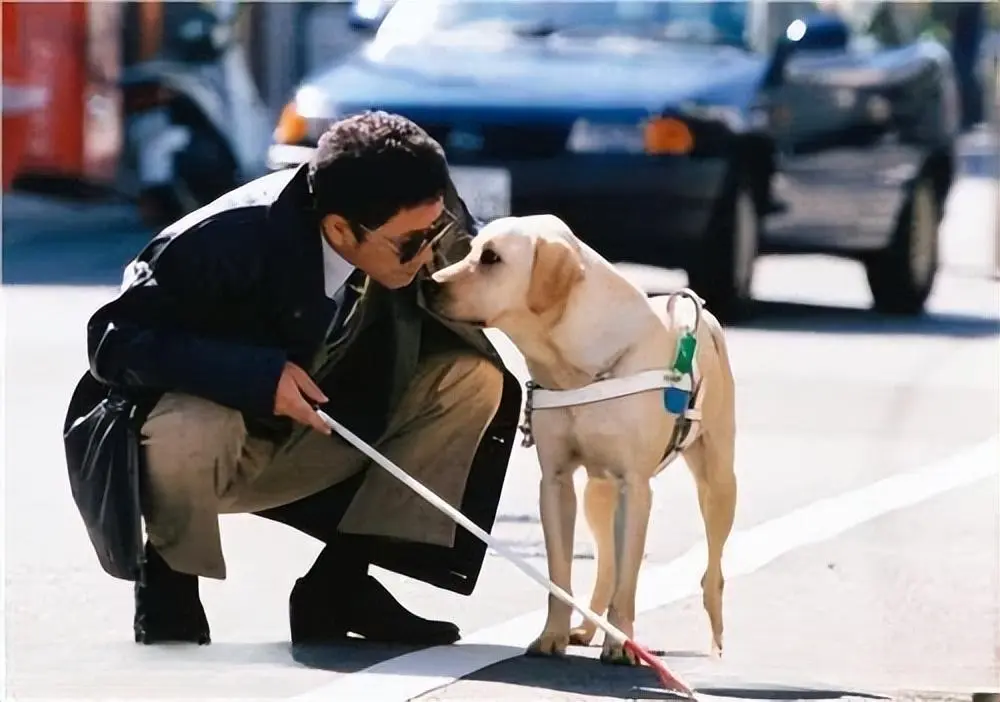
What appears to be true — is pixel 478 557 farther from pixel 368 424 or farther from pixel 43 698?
pixel 43 698

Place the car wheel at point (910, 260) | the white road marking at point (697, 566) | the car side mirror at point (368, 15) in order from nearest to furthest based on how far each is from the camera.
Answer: the white road marking at point (697, 566) → the car side mirror at point (368, 15) → the car wheel at point (910, 260)

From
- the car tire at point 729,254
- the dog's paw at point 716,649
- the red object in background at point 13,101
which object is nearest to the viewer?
the dog's paw at point 716,649

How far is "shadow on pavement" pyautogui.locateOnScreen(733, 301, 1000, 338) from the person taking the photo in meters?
10.1

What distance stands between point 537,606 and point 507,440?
50 cm

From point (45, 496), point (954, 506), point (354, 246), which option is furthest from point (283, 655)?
point (954, 506)

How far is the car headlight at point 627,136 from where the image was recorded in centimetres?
893

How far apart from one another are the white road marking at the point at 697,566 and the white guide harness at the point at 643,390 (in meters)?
0.48

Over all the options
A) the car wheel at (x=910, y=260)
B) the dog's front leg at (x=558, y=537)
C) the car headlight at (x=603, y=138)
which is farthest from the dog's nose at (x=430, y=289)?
the car wheel at (x=910, y=260)

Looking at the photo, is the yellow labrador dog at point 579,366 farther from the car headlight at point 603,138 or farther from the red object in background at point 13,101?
the red object in background at point 13,101

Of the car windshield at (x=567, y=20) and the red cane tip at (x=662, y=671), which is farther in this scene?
the car windshield at (x=567, y=20)

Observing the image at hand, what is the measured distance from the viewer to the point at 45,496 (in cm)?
642

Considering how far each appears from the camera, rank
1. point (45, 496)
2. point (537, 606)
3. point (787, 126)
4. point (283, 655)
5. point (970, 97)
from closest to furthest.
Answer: point (283, 655) < point (537, 606) < point (45, 496) < point (787, 126) < point (970, 97)

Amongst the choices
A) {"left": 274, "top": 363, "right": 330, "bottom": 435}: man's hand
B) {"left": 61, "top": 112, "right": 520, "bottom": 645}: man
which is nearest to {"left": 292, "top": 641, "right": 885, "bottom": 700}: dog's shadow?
{"left": 61, "top": 112, "right": 520, "bottom": 645}: man

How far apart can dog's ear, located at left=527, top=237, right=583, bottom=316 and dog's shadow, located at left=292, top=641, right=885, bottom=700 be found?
0.71m
